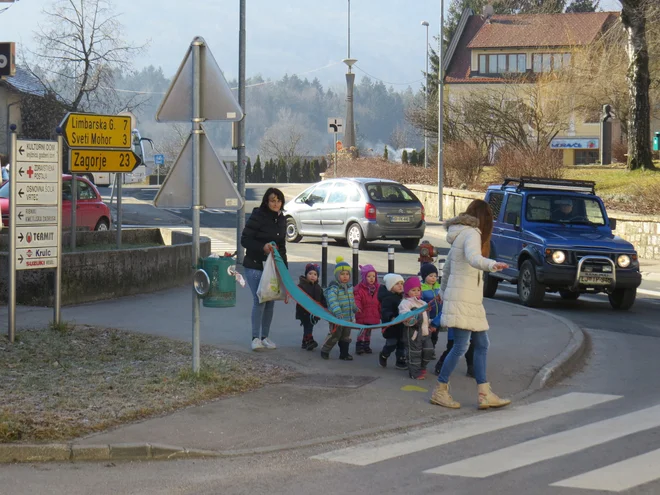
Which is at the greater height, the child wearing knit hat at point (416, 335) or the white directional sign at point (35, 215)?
the white directional sign at point (35, 215)

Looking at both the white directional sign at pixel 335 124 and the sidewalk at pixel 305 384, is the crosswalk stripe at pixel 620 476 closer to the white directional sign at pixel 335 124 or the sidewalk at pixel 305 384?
the sidewalk at pixel 305 384

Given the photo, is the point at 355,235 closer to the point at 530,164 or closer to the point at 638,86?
the point at 530,164

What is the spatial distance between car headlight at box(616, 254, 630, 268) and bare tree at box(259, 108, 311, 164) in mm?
69832

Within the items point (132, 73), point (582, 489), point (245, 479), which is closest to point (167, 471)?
point (245, 479)

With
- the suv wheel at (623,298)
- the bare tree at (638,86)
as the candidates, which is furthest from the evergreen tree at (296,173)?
the suv wheel at (623,298)

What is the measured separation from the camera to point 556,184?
16.7m

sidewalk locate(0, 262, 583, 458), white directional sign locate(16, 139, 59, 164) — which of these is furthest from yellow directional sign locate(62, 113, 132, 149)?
white directional sign locate(16, 139, 59, 164)

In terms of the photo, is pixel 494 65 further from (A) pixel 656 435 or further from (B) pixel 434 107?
(A) pixel 656 435

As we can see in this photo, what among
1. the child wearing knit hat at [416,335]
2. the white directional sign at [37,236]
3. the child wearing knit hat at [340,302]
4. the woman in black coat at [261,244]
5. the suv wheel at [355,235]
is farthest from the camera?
the suv wheel at [355,235]

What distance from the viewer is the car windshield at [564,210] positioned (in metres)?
16.3

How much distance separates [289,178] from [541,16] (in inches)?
1690

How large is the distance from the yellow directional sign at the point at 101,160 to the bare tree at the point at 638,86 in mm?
21328

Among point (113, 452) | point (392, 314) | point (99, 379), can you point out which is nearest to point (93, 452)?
point (113, 452)

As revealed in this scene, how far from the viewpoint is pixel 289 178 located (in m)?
81.0
